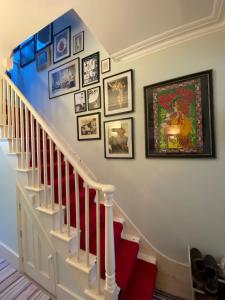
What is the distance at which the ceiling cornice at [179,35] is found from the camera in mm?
1371

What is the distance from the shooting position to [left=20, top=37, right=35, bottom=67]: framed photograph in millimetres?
3119

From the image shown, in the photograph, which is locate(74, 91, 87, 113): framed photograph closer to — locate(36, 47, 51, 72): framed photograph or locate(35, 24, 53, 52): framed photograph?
locate(36, 47, 51, 72): framed photograph

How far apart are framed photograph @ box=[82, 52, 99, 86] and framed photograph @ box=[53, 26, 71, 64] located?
446mm

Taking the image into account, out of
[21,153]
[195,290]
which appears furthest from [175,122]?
[21,153]

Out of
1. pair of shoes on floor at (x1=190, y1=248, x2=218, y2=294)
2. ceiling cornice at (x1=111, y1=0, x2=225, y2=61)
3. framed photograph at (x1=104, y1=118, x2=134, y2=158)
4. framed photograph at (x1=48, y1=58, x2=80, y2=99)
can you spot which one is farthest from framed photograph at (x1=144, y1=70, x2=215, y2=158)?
framed photograph at (x1=48, y1=58, x2=80, y2=99)

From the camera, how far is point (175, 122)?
165cm

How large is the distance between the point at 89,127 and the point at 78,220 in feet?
4.34

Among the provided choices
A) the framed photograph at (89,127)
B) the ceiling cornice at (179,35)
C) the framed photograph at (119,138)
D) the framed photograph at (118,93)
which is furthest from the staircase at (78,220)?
the ceiling cornice at (179,35)

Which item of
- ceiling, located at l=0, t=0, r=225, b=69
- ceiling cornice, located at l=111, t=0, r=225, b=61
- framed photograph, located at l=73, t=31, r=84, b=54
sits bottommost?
ceiling cornice, located at l=111, t=0, r=225, b=61

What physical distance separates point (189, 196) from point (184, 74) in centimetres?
122

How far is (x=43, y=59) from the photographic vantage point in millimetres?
2902

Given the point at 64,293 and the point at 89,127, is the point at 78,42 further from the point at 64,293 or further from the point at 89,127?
the point at 64,293

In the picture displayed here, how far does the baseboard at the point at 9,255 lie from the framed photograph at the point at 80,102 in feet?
6.80

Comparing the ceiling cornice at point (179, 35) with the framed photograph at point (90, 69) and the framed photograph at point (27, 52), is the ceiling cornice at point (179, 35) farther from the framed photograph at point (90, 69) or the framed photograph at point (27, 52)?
the framed photograph at point (27, 52)
